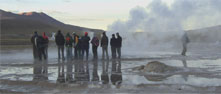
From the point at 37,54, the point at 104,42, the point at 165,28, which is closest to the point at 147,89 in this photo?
the point at 104,42

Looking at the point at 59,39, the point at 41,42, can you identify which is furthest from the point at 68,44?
the point at 41,42

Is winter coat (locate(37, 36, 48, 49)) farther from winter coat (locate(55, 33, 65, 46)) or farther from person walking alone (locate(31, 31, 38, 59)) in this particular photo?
winter coat (locate(55, 33, 65, 46))

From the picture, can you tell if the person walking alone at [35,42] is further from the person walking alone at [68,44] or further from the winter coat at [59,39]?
the person walking alone at [68,44]

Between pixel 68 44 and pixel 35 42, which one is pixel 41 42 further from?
pixel 68 44

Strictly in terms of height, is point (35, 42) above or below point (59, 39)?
below

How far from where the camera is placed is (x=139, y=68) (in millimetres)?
13359

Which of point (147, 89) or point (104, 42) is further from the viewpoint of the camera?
point (104, 42)

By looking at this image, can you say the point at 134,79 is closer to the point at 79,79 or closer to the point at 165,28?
the point at 79,79

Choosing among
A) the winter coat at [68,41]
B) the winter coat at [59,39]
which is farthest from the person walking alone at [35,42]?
the winter coat at [68,41]

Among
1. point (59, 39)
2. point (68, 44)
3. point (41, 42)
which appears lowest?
point (68, 44)

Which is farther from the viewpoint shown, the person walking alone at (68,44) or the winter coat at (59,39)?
the person walking alone at (68,44)

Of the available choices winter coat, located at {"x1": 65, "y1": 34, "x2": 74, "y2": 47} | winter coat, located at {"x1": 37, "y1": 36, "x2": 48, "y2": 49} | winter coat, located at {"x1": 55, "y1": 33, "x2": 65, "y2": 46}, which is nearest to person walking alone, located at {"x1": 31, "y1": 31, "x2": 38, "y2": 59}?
winter coat, located at {"x1": 37, "y1": 36, "x2": 48, "y2": 49}

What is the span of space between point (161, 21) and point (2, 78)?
19.2m

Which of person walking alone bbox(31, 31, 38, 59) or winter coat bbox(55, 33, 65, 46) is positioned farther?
person walking alone bbox(31, 31, 38, 59)
